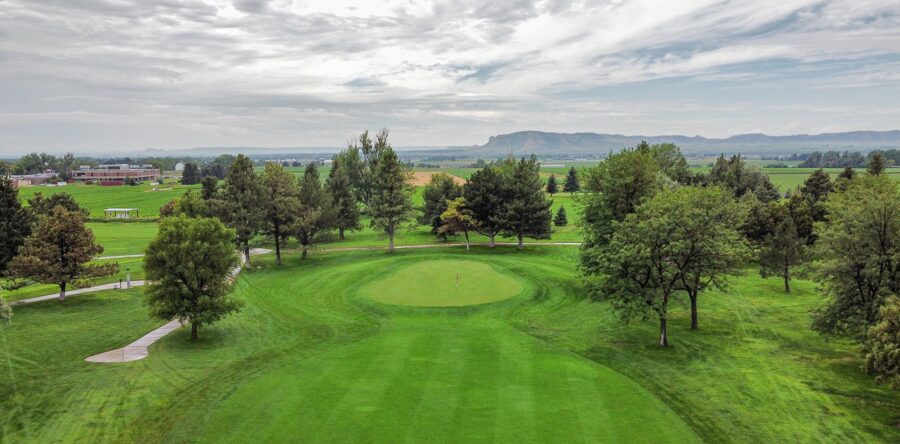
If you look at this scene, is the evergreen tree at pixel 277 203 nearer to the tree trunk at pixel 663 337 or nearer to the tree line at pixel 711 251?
the tree line at pixel 711 251

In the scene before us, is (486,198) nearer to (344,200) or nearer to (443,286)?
(344,200)

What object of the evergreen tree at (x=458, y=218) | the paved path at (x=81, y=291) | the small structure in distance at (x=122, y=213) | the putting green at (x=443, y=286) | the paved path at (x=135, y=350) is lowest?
the paved path at (x=135, y=350)

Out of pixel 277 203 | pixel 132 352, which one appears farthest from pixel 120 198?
pixel 132 352

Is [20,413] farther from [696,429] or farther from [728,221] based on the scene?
[728,221]

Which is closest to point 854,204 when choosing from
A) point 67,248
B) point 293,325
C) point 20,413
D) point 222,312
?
point 293,325

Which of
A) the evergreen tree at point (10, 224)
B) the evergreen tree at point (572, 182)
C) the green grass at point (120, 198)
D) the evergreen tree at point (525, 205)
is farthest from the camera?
the evergreen tree at point (572, 182)

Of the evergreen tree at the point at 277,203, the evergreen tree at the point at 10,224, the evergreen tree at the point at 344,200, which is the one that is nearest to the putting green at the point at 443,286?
the evergreen tree at the point at 277,203

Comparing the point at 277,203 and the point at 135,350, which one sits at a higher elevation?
the point at 277,203
